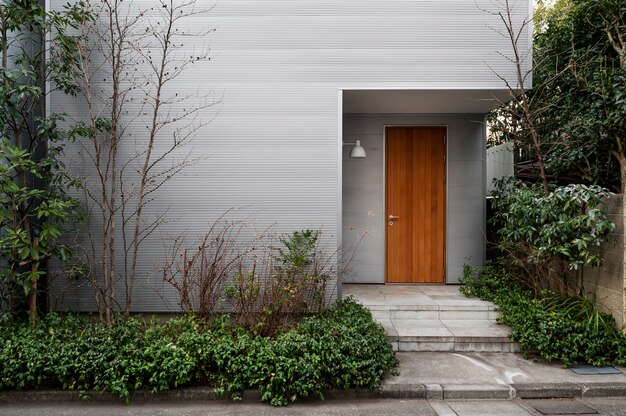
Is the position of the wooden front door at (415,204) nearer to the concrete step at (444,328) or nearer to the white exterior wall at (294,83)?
the concrete step at (444,328)

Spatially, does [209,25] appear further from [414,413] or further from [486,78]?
[414,413]

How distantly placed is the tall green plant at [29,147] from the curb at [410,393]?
1.28 metres

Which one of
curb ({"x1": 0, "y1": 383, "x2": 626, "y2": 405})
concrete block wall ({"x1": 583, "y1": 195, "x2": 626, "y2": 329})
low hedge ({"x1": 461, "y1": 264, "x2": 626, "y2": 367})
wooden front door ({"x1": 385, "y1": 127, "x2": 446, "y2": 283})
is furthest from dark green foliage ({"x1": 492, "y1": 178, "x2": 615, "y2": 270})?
wooden front door ({"x1": 385, "y1": 127, "x2": 446, "y2": 283})

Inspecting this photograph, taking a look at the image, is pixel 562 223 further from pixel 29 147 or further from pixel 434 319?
pixel 29 147

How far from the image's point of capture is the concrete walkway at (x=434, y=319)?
541 cm

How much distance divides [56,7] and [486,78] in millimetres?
5993

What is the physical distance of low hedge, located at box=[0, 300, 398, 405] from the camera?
13.9 feet

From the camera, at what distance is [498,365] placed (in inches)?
196

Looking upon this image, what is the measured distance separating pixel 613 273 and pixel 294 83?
467 cm

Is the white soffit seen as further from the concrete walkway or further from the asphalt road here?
the asphalt road

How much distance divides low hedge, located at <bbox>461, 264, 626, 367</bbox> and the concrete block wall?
0.13 metres

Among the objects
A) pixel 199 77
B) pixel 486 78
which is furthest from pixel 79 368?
pixel 486 78

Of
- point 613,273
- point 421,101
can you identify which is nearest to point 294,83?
point 421,101

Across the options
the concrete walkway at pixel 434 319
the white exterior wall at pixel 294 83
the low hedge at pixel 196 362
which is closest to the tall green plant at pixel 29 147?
the white exterior wall at pixel 294 83
